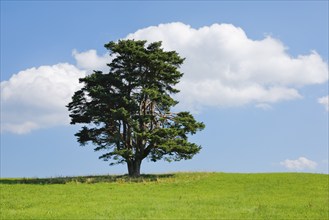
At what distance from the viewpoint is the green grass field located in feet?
83.7

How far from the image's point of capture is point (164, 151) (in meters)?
47.7

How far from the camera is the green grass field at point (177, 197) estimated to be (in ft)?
83.7

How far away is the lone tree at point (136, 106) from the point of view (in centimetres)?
4728

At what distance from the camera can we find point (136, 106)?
47.2 meters

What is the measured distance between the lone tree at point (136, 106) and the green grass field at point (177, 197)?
3753 mm

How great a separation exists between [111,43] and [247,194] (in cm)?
2440

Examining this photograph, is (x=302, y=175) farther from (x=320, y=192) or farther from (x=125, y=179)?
(x=125, y=179)

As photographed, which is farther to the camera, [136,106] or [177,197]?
[136,106]

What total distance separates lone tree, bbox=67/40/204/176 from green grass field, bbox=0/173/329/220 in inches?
148

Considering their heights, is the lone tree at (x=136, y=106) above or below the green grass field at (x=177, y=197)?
above

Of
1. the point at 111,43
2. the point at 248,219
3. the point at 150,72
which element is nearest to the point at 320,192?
the point at 248,219

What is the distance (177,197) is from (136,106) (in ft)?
54.3

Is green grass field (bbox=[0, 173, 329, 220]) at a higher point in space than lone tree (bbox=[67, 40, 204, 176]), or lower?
lower

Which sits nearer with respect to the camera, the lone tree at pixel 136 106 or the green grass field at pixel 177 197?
the green grass field at pixel 177 197
